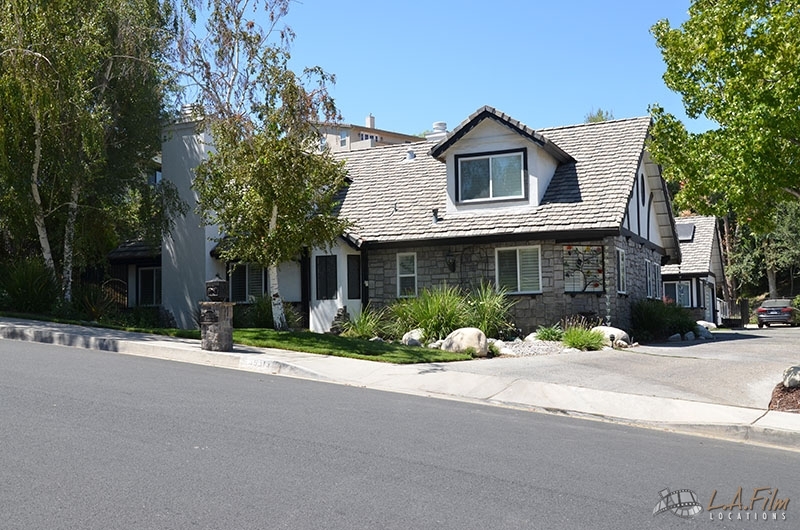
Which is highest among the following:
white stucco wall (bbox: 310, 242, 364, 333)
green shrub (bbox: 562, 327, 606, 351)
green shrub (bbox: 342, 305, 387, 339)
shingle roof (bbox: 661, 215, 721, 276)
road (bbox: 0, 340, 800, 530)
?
shingle roof (bbox: 661, 215, 721, 276)

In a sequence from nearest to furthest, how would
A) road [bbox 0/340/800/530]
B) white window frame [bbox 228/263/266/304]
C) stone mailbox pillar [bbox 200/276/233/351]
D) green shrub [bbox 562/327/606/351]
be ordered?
road [bbox 0/340/800/530] → stone mailbox pillar [bbox 200/276/233/351] → green shrub [bbox 562/327/606/351] → white window frame [bbox 228/263/266/304]

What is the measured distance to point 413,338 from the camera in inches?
789

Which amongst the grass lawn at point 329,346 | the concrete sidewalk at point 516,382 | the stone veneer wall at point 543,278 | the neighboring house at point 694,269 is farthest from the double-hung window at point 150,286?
the neighboring house at point 694,269

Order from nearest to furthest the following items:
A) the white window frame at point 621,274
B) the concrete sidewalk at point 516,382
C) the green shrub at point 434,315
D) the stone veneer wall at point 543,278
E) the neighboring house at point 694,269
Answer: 1. the concrete sidewalk at point 516,382
2. the green shrub at point 434,315
3. the stone veneer wall at point 543,278
4. the white window frame at point 621,274
5. the neighboring house at point 694,269

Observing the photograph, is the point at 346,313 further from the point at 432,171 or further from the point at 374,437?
the point at 374,437

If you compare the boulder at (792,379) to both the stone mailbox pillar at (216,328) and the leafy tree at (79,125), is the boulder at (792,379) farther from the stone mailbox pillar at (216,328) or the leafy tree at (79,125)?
the leafy tree at (79,125)

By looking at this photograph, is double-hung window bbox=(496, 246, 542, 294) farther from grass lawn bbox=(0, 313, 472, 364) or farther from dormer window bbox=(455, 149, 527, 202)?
grass lawn bbox=(0, 313, 472, 364)

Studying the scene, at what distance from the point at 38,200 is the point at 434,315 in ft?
35.9

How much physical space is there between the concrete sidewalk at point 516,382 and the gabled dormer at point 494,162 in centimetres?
635

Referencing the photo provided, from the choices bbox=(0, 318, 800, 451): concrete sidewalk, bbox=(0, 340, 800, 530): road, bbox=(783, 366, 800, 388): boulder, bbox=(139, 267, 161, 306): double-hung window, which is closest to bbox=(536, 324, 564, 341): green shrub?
bbox=(0, 318, 800, 451): concrete sidewalk

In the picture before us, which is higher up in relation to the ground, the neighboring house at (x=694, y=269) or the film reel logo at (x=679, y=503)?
the neighboring house at (x=694, y=269)

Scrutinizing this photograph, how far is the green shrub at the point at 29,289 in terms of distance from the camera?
21.3 metres

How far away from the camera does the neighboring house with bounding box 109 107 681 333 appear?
72.2 feet

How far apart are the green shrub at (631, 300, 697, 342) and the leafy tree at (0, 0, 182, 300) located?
14548 mm
